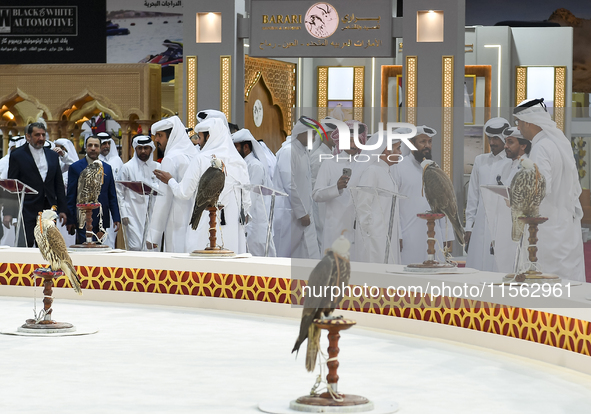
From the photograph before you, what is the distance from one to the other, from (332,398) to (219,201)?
3.55m

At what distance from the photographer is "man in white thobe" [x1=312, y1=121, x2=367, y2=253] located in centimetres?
461

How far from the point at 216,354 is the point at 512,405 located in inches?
59.6

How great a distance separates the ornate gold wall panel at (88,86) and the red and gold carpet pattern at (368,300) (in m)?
5.64

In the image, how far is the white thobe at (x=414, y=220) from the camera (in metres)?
4.72

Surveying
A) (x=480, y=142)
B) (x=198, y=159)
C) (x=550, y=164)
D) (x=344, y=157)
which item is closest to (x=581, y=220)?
(x=550, y=164)

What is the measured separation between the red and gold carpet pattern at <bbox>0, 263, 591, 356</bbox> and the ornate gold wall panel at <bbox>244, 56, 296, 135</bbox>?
568cm

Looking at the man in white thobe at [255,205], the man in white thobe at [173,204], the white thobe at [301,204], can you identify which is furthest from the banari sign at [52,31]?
the white thobe at [301,204]

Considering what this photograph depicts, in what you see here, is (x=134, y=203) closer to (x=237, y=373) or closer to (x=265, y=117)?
(x=237, y=373)

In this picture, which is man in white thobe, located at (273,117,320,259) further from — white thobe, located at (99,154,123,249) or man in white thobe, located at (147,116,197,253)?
white thobe, located at (99,154,123,249)

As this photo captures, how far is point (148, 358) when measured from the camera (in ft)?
14.1

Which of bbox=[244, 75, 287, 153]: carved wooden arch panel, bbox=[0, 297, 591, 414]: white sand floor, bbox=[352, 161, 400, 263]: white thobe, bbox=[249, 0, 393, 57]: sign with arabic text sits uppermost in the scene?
bbox=[249, 0, 393, 57]: sign with arabic text

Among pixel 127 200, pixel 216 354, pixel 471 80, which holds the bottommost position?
pixel 216 354

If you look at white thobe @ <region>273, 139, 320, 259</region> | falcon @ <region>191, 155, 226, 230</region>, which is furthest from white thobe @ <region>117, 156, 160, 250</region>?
white thobe @ <region>273, 139, 320, 259</region>

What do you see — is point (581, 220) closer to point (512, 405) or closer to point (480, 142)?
point (480, 142)
